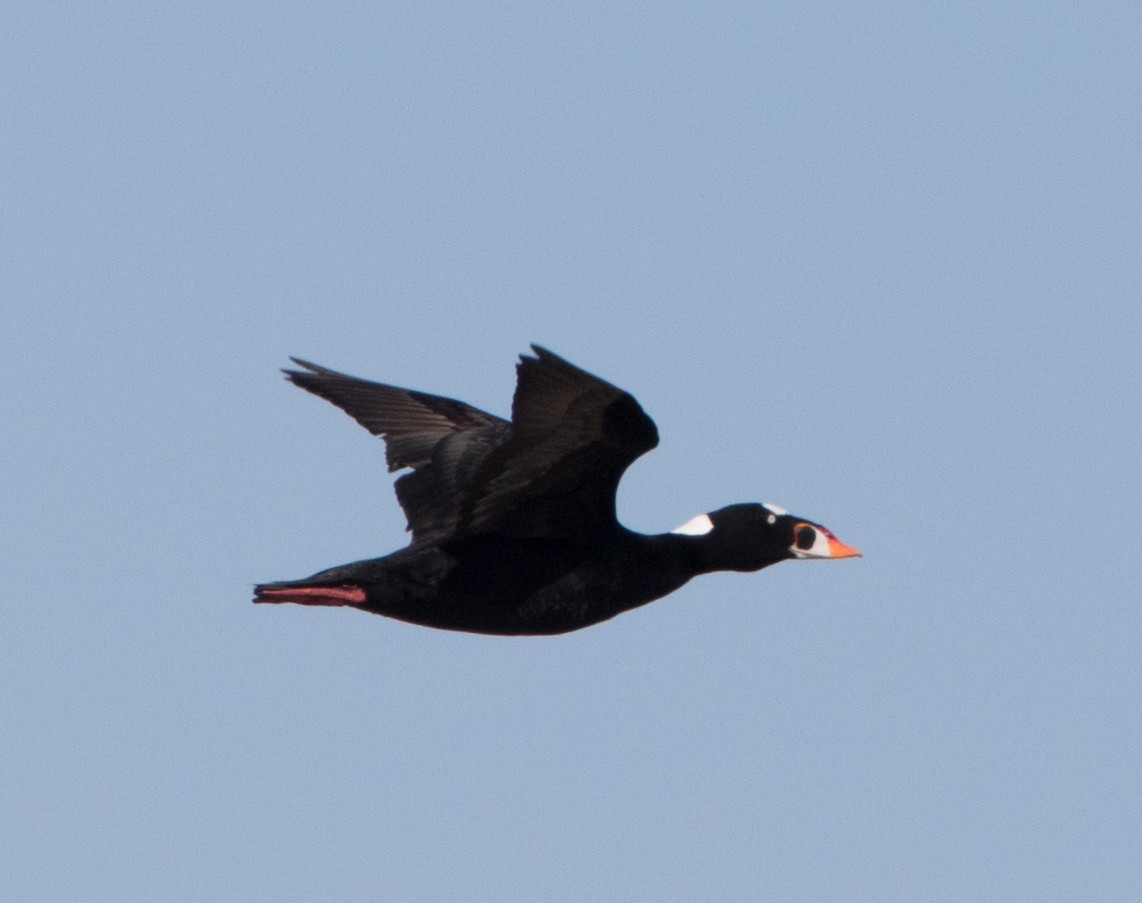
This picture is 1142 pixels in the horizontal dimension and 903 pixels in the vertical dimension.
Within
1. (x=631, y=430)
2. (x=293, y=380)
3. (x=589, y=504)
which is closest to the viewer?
(x=631, y=430)

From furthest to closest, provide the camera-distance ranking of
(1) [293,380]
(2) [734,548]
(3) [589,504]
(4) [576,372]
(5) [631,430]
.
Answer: (1) [293,380] → (2) [734,548] → (3) [589,504] → (5) [631,430] → (4) [576,372]

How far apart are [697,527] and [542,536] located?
1.21 meters

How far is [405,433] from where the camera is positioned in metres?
13.2

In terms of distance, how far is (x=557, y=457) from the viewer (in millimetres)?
10891

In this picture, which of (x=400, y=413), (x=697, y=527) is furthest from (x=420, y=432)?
(x=697, y=527)

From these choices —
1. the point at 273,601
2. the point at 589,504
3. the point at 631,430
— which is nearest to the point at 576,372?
the point at 631,430

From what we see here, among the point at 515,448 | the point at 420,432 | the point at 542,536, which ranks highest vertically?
the point at 420,432

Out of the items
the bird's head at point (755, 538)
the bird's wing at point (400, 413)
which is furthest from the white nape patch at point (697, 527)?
the bird's wing at point (400, 413)

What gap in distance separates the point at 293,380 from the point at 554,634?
8.55 feet

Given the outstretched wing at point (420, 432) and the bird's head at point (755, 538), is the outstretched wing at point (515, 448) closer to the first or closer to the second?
the outstretched wing at point (420, 432)

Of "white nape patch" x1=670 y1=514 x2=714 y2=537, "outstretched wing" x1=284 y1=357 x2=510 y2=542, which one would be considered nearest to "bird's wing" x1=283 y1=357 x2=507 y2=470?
"outstretched wing" x1=284 y1=357 x2=510 y2=542

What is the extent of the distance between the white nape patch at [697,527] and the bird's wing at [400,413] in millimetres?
1256

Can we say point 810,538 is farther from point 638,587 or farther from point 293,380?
point 293,380

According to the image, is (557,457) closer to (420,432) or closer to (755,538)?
(755,538)
